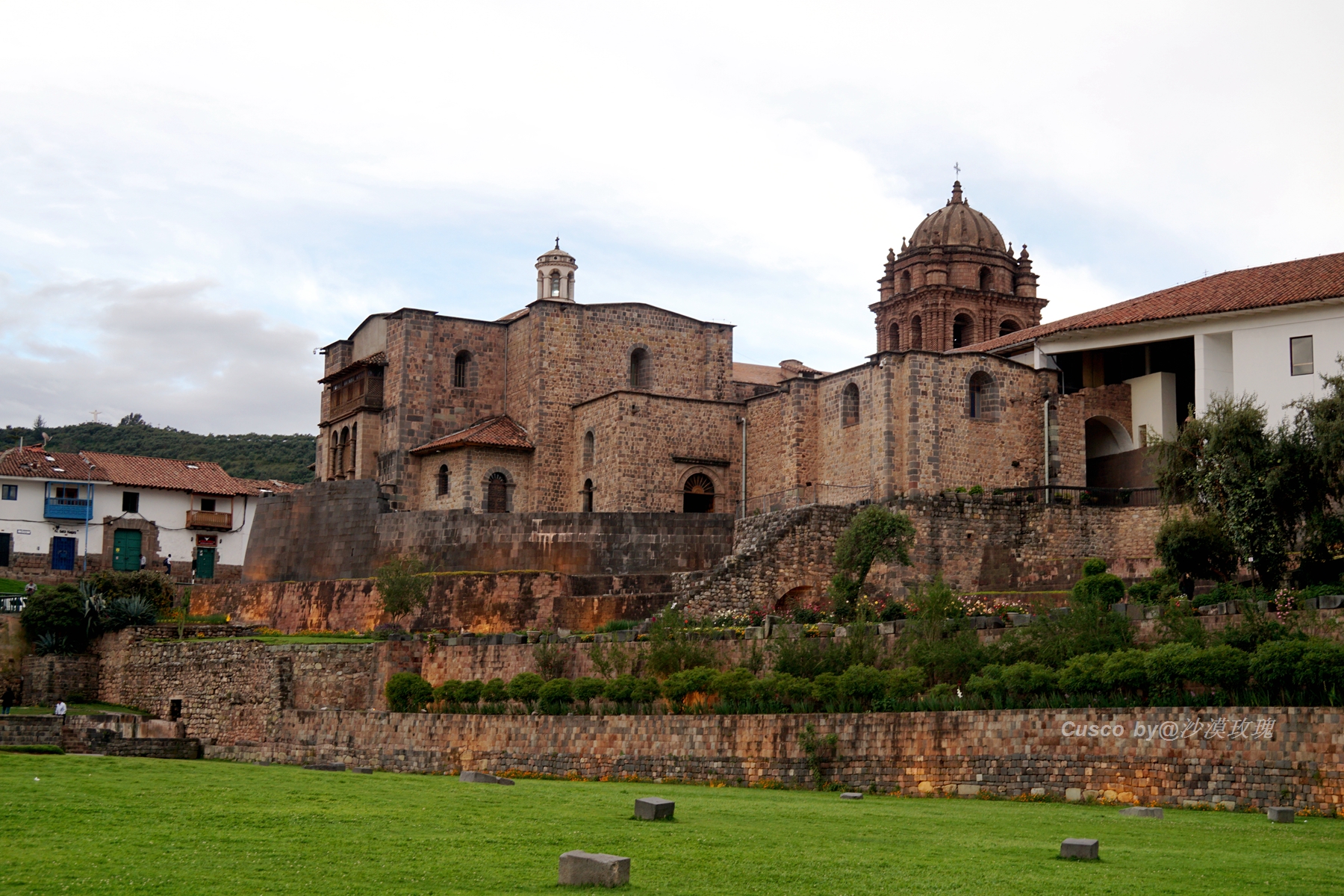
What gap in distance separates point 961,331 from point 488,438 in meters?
19.4

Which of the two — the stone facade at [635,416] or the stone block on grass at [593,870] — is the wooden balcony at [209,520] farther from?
the stone block on grass at [593,870]

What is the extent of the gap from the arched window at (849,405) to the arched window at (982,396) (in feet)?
10.2

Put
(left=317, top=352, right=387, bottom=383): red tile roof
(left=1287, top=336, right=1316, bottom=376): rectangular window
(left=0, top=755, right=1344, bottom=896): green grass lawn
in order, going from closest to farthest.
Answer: (left=0, top=755, right=1344, bottom=896): green grass lawn
(left=1287, top=336, right=1316, bottom=376): rectangular window
(left=317, top=352, right=387, bottom=383): red tile roof

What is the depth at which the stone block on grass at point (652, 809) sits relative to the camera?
15117 mm

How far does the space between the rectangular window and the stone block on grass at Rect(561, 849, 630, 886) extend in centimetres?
2895

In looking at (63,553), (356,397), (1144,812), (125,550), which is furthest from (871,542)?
(63,553)

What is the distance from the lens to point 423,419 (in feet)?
153

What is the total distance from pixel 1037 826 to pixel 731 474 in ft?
99.2

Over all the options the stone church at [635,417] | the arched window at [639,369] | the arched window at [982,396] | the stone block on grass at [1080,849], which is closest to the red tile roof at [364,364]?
the stone church at [635,417]

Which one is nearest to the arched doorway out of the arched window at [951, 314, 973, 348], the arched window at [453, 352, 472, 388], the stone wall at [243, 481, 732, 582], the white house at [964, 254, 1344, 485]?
the white house at [964, 254, 1344, 485]

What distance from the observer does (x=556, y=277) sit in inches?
1993

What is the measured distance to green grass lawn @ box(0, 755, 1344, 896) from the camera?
10938mm

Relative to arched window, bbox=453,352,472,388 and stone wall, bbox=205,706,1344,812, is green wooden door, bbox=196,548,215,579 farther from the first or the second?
stone wall, bbox=205,706,1344,812

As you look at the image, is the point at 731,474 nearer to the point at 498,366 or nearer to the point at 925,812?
the point at 498,366
